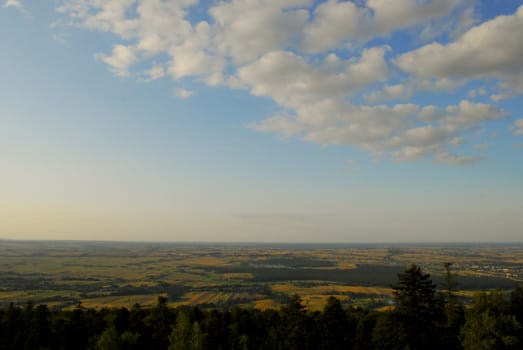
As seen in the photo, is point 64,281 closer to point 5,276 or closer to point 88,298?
point 5,276

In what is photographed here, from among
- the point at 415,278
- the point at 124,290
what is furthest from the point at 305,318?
the point at 124,290

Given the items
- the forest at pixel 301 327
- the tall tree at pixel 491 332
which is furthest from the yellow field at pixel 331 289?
the tall tree at pixel 491 332

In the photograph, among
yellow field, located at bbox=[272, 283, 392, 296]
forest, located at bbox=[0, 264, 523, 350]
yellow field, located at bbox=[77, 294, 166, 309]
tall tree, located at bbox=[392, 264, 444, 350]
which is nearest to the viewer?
tall tree, located at bbox=[392, 264, 444, 350]

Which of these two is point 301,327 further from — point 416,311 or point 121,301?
point 121,301

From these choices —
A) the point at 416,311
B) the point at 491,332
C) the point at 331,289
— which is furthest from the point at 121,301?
the point at 491,332

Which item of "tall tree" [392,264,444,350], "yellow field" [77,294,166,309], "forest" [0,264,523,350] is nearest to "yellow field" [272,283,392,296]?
"yellow field" [77,294,166,309]

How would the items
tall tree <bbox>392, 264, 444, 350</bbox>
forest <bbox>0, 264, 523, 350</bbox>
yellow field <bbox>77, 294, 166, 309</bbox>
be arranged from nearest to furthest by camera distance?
tall tree <bbox>392, 264, 444, 350</bbox> < forest <bbox>0, 264, 523, 350</bbox> < yellow field <bbox>77, 294, 166, 309</bbox>

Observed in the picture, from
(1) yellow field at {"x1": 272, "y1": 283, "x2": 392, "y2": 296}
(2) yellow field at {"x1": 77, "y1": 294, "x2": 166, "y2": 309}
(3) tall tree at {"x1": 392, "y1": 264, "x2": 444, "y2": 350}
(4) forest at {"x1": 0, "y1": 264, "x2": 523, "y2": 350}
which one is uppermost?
(3) tall tree at {"x1": 392, "y1": 264, "x2": 444, "y2": 350}

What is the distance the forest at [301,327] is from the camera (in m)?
38.8

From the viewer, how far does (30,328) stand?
51.0 meters

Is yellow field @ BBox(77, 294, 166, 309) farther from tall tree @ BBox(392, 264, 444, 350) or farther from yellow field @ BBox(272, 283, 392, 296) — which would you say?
tall tree @ BBox(392, 264, 444, 350)

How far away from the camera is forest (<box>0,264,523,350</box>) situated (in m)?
38.8

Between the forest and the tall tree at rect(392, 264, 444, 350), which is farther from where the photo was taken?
the forest

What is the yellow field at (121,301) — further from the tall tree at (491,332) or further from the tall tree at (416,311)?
the tall tree at (491,332)
